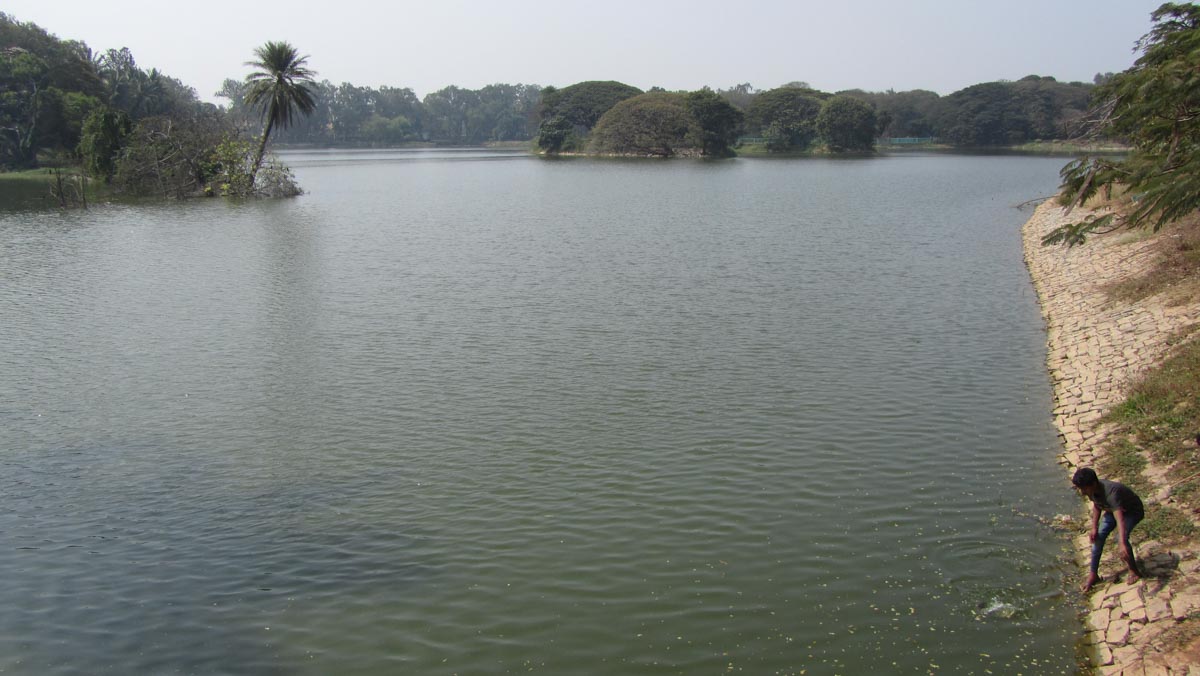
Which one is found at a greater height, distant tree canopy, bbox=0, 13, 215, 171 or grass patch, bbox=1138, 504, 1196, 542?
distant tree canopy, bbox=0, 13, 215, 171

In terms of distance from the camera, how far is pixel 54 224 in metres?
51.7

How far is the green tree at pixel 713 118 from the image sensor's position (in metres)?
144

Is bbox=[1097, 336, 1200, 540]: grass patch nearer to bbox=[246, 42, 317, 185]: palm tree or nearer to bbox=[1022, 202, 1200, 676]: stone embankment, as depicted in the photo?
bbox=[1022, 202, 1200, 676]: stone embankment

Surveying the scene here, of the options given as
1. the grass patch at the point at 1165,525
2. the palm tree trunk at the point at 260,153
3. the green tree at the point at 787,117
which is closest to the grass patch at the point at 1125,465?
the grass patch at the point at 1165,525

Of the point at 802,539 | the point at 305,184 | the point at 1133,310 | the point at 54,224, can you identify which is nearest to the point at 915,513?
the point at 802,539

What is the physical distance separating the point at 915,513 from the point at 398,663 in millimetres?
8241

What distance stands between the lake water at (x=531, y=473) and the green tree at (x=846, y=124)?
128651mm

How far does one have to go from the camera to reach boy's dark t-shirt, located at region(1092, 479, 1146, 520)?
35.5 ft

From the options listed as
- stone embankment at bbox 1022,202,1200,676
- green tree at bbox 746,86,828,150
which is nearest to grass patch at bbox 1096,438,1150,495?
stone embankment at bbox 1022,202,1200,676

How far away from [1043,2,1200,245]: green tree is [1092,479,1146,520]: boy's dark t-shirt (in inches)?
259

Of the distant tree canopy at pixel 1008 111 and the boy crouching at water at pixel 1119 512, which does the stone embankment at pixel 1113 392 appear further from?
the distant tree canopy at pixel 1008 111

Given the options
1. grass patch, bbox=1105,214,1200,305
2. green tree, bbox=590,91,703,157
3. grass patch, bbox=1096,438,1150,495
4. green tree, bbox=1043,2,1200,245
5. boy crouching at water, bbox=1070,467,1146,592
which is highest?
green tree, bbox=590,91,703,157

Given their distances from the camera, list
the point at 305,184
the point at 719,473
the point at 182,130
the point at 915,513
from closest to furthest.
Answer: the point at 915,513
the point at 719,473
the point at 182,130
the point at 305,184

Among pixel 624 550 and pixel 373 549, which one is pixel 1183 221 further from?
pixel 373 549
